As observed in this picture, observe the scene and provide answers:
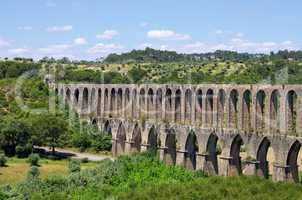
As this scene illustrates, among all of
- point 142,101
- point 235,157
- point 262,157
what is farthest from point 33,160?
point 262,157

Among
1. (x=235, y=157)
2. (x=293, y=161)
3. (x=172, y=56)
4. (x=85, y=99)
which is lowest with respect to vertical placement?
(x=235, y=157)

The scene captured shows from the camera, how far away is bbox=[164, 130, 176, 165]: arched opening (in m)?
49.3

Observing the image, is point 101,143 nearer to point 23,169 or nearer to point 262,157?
point 23,169

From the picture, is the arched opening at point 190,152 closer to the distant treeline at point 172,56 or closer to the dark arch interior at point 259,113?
the dark arch interior at point 259,113

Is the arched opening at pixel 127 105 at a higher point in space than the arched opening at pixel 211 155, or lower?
higher

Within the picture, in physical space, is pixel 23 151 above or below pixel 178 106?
below

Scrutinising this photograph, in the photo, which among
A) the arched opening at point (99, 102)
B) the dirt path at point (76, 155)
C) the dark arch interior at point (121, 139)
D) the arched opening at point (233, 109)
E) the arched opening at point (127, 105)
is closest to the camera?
the arched opening at point (233, 109)

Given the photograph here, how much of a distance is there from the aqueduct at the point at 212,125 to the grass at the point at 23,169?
24.2 ft

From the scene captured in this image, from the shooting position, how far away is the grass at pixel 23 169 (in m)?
43.5

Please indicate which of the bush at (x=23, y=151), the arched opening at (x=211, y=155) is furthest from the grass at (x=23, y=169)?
the arched opening at (x=211, y=155)

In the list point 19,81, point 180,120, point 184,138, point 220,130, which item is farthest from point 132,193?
point 19,81

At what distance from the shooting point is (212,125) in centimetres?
4684

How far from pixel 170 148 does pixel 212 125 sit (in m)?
4.93

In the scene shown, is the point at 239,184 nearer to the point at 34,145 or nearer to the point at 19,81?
the point at 34,145
